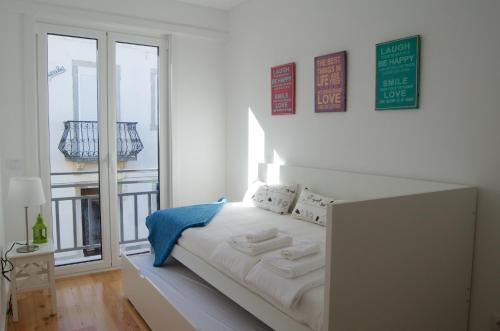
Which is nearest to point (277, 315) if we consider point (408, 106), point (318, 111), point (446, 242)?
point (446, 242)

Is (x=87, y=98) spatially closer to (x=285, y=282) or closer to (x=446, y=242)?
(x=285, y=282)

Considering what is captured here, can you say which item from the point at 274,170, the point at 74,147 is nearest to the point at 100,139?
the point at 74,147

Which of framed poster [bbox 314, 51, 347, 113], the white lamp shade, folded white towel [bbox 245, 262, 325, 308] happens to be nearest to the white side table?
the white lamp shade

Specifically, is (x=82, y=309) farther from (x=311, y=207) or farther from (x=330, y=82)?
(x=330, y=82)

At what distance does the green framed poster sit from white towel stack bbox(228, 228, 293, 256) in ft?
3.63

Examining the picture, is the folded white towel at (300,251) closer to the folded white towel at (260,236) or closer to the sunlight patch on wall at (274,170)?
the folded white towel at (260,236)

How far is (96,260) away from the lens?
3.88 m

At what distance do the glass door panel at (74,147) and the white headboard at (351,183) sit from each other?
173 cm

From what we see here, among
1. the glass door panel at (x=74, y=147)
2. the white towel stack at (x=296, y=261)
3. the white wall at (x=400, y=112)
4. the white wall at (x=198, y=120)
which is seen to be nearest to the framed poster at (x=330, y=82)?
the white wall at (x=400, y=112)

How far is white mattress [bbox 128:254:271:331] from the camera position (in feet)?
7.06

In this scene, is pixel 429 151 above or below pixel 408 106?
below

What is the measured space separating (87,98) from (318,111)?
Answer: 84.1 inches

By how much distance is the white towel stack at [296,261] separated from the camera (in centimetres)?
190

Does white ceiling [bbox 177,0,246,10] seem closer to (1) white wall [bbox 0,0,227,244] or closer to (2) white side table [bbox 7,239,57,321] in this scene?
(1) white wall [bbox 0,0,227,244]
